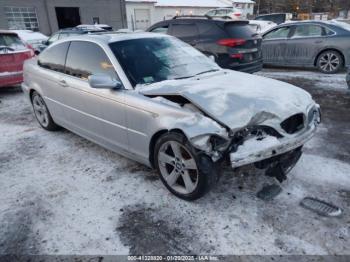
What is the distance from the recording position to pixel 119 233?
2.71 meters

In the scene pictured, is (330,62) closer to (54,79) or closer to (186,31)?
(186,31)

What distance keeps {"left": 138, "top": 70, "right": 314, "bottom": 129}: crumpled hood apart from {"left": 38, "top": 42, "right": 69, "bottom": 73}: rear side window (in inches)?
69.8

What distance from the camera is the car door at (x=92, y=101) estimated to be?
3477mm

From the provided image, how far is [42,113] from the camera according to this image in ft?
17.1

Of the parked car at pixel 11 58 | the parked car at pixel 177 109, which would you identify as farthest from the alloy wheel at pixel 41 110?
the parked car at pixel 11 58

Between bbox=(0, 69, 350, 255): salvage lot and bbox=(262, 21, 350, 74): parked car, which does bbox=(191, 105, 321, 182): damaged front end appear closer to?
bbox=(0, 69, 350, 255): salvage lot

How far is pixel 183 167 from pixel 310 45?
7454 mm

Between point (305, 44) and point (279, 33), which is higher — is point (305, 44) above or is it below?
below

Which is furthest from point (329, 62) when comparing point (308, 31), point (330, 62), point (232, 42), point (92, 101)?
point (92, 101)

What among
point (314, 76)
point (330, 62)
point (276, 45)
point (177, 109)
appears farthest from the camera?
point (276, 45)

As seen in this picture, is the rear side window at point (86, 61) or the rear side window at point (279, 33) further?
the rear side window at point (279, 33)

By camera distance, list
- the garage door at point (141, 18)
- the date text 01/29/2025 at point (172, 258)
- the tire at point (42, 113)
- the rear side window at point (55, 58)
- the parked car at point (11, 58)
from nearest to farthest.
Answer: the date text 01/29/2025 at point (172, 258) < the rear side window at point (55, 58) < the tire at point (42, 113) < the parked car at point (11, 58) < the garage door at point (141, 18)

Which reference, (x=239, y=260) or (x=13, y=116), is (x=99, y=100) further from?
(x=13, y=116)

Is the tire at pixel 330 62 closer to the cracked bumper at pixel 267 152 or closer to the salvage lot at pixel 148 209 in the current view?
the salvage lot at pixel 148 209
